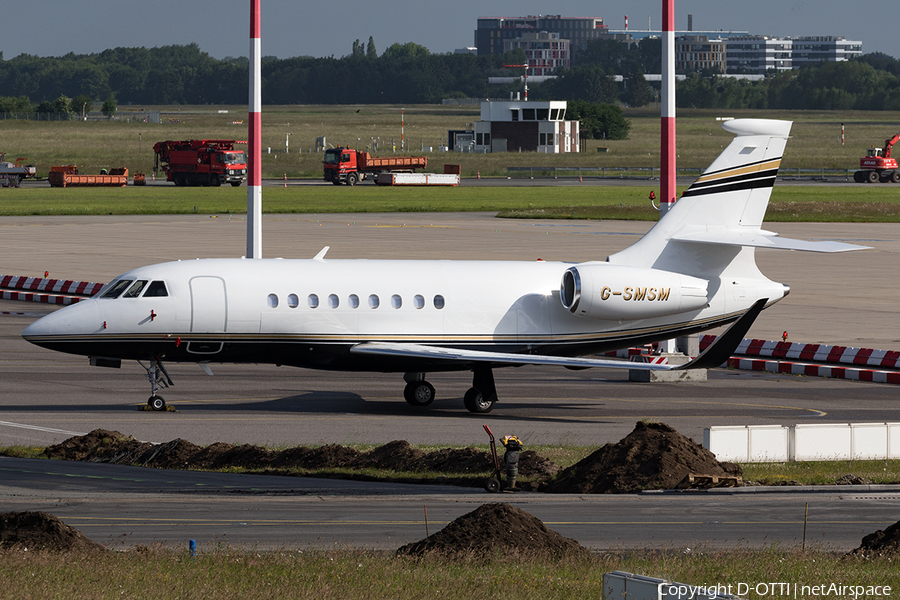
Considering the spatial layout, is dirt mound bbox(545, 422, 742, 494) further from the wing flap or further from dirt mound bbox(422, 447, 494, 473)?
the wing flap

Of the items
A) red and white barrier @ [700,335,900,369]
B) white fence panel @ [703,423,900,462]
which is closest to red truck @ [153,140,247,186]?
red and white barrier @ [700,335,900,369]

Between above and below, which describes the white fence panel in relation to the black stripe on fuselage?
below

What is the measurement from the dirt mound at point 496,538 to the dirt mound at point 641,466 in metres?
5.88

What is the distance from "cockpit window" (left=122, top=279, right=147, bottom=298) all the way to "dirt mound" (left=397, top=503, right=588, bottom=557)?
49.2 feet

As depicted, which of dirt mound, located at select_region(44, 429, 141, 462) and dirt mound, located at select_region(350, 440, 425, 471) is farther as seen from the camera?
dirt mound, located at select_region(44, 429, 141, 462)

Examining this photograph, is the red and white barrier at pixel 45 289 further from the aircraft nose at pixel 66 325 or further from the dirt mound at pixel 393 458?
the dirt mound at pixel 393 458

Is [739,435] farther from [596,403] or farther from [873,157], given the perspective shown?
[873,157]

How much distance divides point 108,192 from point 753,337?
3615 inches

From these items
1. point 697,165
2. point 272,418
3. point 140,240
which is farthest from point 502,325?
point 697,165

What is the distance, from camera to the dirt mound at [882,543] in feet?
55.7

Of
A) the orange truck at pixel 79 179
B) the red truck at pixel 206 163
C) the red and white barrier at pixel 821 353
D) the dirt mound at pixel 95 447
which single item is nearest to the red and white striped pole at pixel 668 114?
the red and white barrier at pixel 821 353

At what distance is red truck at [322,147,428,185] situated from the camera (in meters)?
139

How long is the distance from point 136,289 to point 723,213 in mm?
14962

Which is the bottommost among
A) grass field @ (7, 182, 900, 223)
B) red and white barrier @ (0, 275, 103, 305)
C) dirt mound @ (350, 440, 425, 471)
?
dirt mound @ (350, 440, 425, 471)
